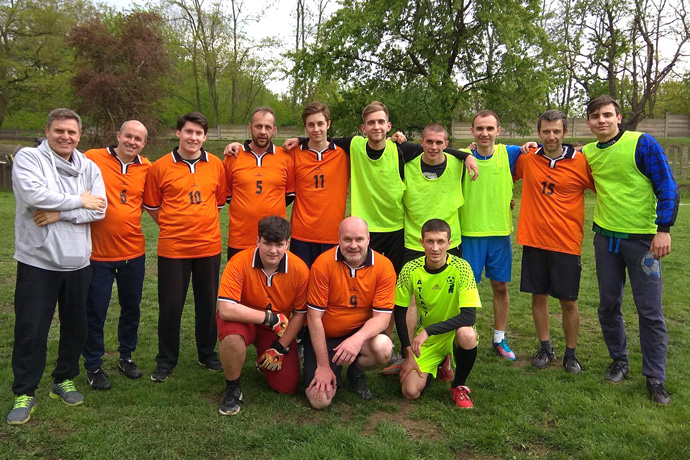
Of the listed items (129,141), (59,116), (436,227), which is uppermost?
(59,116)

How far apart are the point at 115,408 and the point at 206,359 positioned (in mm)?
1007

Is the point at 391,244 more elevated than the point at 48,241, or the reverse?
the point at 48,241

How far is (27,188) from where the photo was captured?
3.39 meters

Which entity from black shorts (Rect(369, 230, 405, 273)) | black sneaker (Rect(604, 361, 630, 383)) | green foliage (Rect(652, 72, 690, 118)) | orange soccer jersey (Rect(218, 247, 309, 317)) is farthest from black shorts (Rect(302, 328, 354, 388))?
green foliage (Rect(652, 72, 690, 118))

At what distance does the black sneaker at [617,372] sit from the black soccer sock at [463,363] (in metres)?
1.35

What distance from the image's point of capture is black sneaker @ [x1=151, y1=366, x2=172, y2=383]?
4.30 meters

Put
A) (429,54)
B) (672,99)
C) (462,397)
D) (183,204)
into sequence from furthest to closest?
(672,99), (429,54), (183,204), (462,397)

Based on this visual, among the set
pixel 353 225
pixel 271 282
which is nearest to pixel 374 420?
pixel 271 282

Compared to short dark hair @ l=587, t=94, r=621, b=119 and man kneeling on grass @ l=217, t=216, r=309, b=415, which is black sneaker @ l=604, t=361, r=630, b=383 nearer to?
short dark hair @ l=587, t=94, r=621, b=119

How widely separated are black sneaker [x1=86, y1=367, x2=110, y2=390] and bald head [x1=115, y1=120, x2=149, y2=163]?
71.3 inches

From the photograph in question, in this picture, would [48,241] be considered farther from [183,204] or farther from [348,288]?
[348,288]

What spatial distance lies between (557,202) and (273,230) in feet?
8.66

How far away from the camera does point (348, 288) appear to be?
3926 millimetres

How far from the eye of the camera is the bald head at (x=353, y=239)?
147 inches
